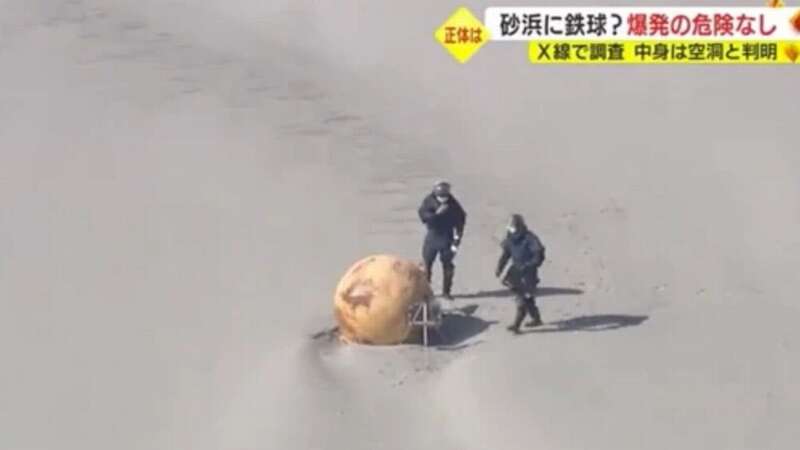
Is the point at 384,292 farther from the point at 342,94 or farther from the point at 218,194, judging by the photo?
the point at 342,94

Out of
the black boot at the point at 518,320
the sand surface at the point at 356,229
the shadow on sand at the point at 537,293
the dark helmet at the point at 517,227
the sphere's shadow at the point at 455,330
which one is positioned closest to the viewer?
the sand surface at the point at 356,229

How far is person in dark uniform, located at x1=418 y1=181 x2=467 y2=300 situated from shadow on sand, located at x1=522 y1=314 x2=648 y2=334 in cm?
115

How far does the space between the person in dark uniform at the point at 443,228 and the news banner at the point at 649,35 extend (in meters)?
6.92

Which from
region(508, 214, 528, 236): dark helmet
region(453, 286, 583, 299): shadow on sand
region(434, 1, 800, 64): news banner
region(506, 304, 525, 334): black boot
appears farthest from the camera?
region(434, 1, 800, 64): news banner

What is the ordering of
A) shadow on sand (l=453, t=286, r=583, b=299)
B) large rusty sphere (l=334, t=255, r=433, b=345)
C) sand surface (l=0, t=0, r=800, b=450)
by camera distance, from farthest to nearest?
1. shadow on sand (l=453, t=286, r=583, b=299)
2. large rusty sphere (l=334, t=255, r=433, b=345)
3. sand surface (l=0, t=0, r=800, b=450)

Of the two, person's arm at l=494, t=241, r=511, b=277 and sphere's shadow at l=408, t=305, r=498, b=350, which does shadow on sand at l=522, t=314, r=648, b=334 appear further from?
person's arm at l=494, t=241, r=511, b=277

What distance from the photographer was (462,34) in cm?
2717

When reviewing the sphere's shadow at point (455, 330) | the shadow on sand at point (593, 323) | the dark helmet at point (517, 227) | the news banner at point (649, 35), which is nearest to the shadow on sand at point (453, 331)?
the sphere's shadow at point (455, 330)

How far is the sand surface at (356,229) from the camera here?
59.6ft

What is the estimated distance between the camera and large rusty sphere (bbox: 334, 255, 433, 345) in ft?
61.5

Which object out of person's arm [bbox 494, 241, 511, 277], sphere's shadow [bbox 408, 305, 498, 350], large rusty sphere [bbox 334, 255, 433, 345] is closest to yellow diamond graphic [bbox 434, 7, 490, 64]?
sphere's shadow [bbox 408, 305, 498, 350]

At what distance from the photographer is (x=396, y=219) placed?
22422 millimetres

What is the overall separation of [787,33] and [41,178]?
1033 centimetres

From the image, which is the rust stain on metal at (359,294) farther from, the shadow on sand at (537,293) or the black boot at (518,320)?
the shadow on sand at (537,293)
